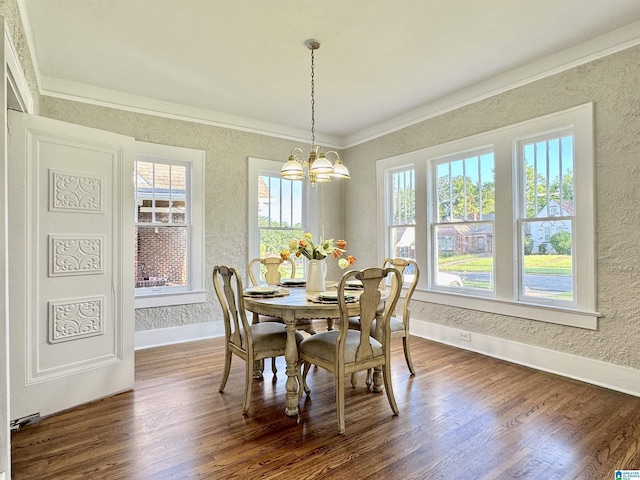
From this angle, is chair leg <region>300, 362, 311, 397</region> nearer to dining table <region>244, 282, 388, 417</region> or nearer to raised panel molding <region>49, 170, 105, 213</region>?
dining table <region>244, 282, 388, 417</region>

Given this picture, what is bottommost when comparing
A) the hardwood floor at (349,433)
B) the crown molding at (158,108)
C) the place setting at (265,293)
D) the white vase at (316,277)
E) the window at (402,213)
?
the hardwood floor at (349,433)

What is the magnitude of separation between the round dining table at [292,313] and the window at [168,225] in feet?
6.75

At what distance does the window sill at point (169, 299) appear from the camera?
4.12 m

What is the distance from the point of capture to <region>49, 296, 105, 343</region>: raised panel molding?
259cm

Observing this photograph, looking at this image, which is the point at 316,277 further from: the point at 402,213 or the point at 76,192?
the point at 402,213

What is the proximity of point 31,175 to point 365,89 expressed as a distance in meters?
3.12

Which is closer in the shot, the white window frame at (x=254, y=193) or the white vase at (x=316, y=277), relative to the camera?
the white vase at (x=316, y=277)

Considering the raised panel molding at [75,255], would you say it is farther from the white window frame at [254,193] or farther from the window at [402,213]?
the window at [402,213]

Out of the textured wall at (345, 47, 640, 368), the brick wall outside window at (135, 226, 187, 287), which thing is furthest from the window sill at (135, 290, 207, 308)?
the textured wall at (345, 47, 640, 368)

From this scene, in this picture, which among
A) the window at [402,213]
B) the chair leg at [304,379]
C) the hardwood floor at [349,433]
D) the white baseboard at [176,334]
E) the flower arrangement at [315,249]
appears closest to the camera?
the hardwood floor at [349,433]

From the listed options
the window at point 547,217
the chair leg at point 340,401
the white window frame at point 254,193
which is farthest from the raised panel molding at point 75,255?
the window at point 547,217

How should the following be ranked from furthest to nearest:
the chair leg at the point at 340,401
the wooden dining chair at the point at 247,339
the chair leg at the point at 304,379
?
the chair leg at the point at 304,379
the wooden dining chair at the point at 247,339
the chair leg at the point at 340,401

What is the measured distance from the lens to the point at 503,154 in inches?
144

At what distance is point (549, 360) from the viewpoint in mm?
3279
